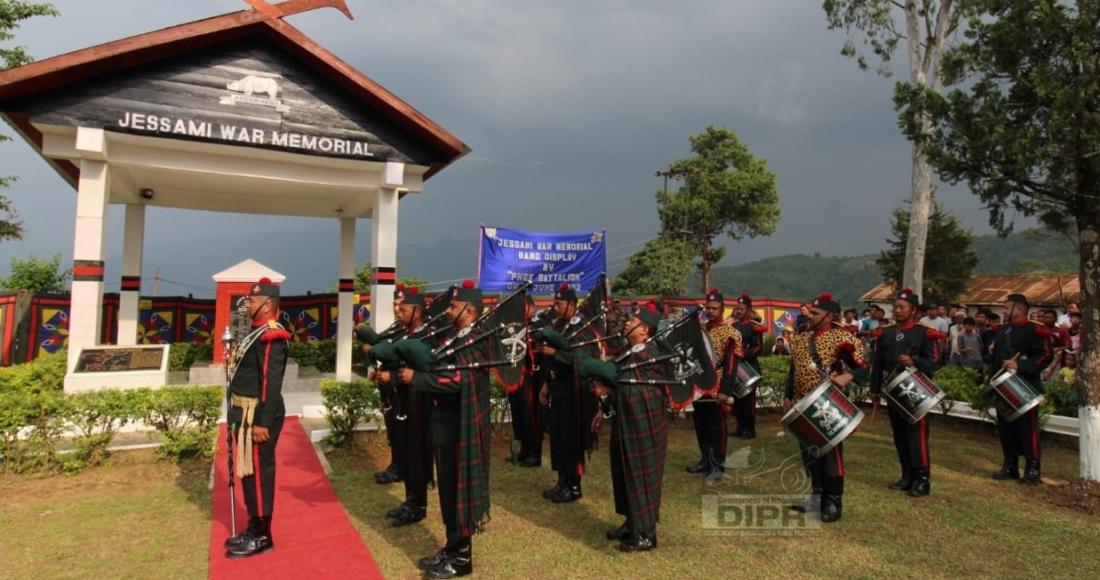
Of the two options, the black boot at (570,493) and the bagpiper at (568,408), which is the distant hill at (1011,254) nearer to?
the bagpiper at (568,408)

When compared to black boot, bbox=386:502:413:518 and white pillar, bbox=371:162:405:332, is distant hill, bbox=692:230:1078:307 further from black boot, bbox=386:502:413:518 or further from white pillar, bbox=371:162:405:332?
black boot, bbox=386:502:413:518

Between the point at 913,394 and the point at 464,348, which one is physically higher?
the point at 464,348

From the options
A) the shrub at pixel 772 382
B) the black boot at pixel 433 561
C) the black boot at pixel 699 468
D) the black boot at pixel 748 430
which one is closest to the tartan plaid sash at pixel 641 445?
the black boot at pixel 433 561

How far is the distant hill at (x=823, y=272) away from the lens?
87188 mm

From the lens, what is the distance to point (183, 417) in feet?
22.7

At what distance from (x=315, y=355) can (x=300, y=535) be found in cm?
960

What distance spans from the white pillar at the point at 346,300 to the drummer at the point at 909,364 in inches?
331

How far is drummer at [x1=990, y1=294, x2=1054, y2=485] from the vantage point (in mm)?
6539

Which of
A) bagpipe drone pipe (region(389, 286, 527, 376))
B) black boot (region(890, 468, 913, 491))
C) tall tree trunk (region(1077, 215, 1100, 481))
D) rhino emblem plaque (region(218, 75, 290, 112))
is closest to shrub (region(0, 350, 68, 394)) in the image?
rhino emblem plaque (region(218, 75, 290, 112))

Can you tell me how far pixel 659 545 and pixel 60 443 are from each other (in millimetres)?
6600

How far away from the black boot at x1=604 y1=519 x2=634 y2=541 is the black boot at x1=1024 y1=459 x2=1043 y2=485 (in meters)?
4.90

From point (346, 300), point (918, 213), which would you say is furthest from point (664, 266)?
point (346, 300)

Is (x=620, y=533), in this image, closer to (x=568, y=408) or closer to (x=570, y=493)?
(x=570, y=493)

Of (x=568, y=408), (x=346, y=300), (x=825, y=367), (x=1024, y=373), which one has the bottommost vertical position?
(x=568, y=408)
